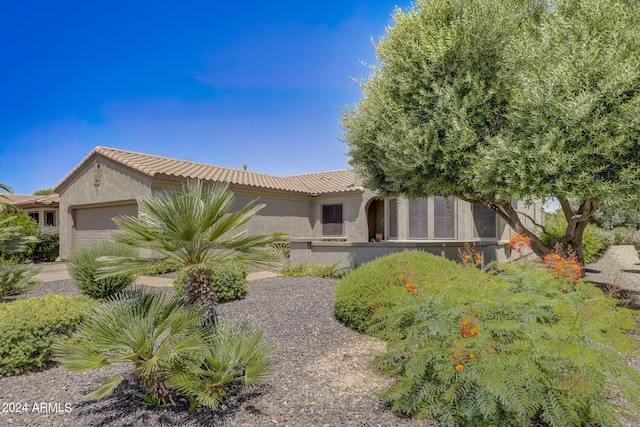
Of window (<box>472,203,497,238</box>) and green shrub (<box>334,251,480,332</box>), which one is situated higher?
window (<box>472,203,497,238</box>)

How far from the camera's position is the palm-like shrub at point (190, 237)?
12.9ft

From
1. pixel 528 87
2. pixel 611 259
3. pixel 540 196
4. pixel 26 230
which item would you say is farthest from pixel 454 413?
pixel 26 230

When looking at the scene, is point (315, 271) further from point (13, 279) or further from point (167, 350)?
point (167, 350)

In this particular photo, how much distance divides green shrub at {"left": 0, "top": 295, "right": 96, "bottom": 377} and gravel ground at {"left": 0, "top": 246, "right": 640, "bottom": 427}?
7.8 inches

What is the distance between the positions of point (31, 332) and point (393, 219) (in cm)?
1544

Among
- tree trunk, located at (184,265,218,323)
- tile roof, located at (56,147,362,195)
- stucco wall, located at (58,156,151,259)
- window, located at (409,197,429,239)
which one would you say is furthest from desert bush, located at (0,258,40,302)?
window, located at (409,197,429,239)

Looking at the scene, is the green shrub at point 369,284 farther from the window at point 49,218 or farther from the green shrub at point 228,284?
the window at point 49,218

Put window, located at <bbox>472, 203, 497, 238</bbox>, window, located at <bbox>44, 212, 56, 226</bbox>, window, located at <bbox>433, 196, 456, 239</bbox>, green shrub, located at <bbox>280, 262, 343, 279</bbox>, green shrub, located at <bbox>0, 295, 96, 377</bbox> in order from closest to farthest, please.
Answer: green shrub, located at <bbox>0, 295, 96, 377</bbox>
green shrub, located at <bbox>280, 262, 343, 279</bbox>
window, located at <bbox>433, 196, 456, 239</bbox>
window, located at <bbox>472, 203, 497, 238</bbox>
window, located at <bbox>44, 212, 56, 226</bbox>

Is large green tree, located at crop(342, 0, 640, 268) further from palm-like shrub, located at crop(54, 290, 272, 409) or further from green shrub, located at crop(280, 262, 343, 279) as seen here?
palm-like shrub, located at crop(54, 290, 272, 409)

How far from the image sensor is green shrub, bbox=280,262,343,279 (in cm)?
1271

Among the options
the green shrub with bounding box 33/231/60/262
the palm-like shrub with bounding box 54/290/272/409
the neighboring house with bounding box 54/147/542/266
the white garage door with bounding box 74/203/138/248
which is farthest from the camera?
the green shrub with bounding box 33/231/60/262

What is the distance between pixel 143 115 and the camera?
21.0 metres

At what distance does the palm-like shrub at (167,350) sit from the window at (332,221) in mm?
16178

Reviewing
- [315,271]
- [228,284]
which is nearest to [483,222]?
[315,271]
